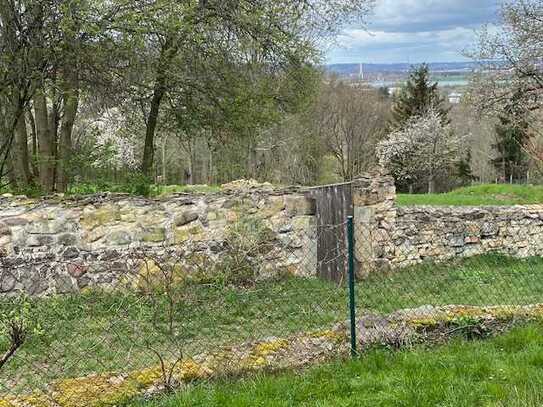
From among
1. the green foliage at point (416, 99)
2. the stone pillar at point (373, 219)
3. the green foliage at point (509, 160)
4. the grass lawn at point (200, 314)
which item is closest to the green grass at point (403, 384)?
the grass lawn at point (200, 314)

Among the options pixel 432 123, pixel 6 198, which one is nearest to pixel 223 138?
pixel 6 198

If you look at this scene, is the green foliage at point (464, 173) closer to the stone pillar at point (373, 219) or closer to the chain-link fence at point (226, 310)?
the chain-link fence at point (226, 310)

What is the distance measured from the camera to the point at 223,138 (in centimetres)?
1348

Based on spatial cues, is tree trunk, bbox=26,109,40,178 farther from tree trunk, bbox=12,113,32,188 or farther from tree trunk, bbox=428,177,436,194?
tree trunk, bbox=428,177,436,194

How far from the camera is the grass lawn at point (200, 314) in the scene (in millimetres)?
4996

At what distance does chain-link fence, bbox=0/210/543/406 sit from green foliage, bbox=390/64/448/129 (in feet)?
77.6

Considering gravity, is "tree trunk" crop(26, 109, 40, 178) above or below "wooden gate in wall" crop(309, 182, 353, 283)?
above

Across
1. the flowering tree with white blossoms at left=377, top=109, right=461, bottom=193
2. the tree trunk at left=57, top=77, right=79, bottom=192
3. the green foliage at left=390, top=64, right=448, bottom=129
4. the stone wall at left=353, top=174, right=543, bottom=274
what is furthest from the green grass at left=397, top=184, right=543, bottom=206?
the green foliage at left=390, top=64, right=448, bottom=129

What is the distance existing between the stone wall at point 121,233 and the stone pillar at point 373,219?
1.03 metres

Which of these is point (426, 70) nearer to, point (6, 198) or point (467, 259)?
point (467, 259)

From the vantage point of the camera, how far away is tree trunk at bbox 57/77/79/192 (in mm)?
10434

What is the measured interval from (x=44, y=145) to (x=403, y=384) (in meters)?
9.92

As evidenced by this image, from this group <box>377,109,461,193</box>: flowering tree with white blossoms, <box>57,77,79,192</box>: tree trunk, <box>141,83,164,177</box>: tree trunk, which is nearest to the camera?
<box>57,77,79,192</box>: tree trunk

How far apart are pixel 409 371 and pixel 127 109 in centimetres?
972
